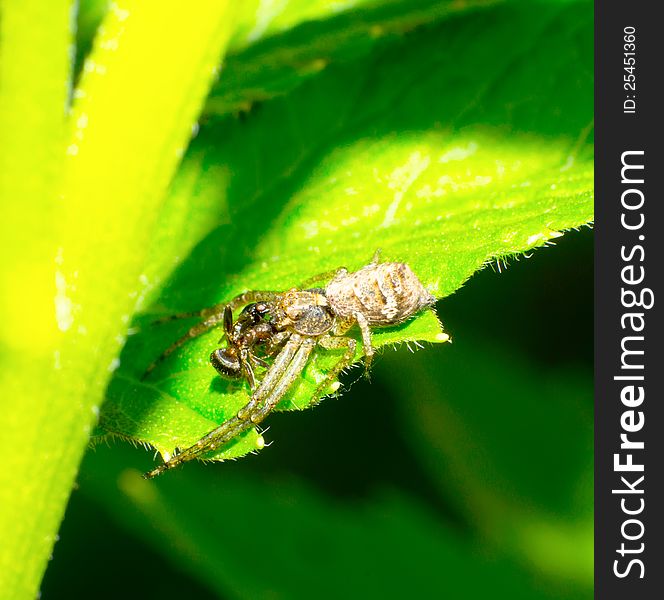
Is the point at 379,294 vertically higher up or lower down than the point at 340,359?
higher up

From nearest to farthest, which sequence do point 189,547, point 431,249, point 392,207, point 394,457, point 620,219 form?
1. point 431,249
2. point 392,207
3. point 620,219
4. point 189,547
5. point 394,457

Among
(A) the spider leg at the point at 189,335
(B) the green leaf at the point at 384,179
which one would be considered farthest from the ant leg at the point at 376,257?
(A) the spider leg at the point at 189,335

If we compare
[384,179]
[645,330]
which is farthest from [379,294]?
[645,330]

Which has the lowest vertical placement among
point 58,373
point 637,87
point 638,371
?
point 58,373

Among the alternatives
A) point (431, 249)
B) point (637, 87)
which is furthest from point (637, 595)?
point (637, 87)

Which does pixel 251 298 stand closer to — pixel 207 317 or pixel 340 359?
pixel 207 317

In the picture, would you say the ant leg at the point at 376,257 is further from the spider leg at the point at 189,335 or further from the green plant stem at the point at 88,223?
the green plant stem at the point at 88,223

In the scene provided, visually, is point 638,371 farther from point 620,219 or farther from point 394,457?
point 394,457
